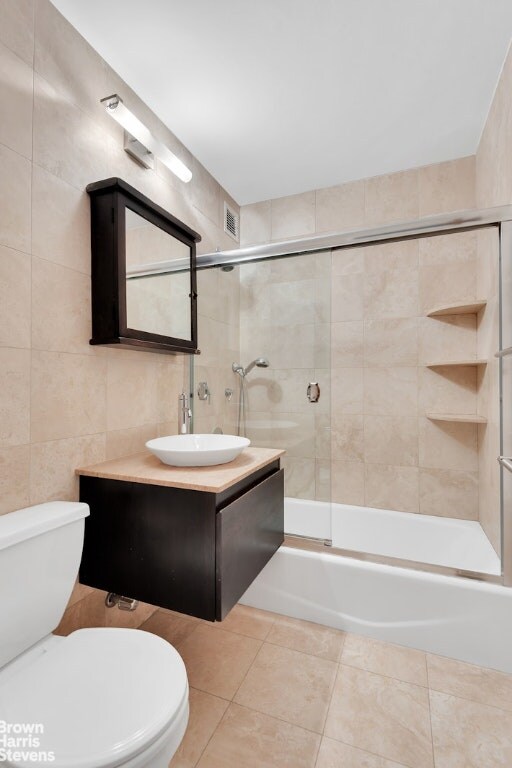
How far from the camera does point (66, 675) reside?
91 centimetres

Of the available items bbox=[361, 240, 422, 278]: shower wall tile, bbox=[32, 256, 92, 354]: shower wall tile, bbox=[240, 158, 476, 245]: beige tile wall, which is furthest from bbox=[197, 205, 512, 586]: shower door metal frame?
bbox=[32, 256, 92, 354]: shower wall tile

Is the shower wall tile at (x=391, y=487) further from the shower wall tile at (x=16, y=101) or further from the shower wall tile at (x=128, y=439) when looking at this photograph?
the shower wall tile at (x=16, y=101)

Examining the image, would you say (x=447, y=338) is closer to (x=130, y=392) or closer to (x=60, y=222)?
(x=130, y=392)

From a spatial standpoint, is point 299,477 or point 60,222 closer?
point 60,222

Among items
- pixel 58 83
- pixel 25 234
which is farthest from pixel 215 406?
pixel 58 83

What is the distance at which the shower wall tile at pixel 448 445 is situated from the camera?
2293 mm

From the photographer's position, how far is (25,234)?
1237 mm

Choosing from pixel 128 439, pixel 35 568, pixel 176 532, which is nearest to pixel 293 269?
pixel 128 439

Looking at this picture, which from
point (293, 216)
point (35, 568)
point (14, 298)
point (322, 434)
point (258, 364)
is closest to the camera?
point (35, 568)

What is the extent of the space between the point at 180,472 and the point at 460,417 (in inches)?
65.3

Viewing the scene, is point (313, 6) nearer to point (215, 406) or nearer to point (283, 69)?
point (283, 69)

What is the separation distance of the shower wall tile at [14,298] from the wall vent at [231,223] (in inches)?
68.2

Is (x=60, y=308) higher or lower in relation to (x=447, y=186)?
lower

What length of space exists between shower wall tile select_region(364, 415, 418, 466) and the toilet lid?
1.82 metres
